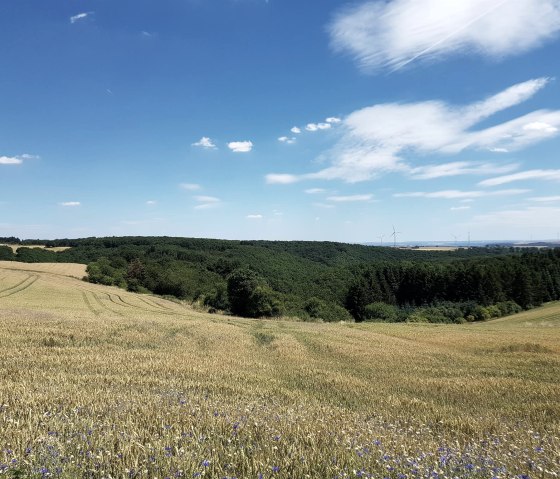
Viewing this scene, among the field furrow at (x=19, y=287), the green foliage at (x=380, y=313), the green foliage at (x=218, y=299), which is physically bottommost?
the green foliage at (x=380, y=313)

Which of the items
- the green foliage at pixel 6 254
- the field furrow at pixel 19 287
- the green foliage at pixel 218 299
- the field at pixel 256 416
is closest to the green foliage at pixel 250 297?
the green foliage at pixel 218 299

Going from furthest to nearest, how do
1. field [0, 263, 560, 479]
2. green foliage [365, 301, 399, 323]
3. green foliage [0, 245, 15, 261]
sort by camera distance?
green foliage [0, 245, 15, 261] → green foliage [365, 301, 399, 323] → field [0, 263, 560, 479]

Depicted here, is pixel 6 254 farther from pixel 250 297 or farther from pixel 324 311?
pixel 324 311

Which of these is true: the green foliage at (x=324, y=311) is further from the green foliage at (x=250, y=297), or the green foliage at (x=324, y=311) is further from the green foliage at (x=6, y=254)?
the green foliage at (x=6, y=254)

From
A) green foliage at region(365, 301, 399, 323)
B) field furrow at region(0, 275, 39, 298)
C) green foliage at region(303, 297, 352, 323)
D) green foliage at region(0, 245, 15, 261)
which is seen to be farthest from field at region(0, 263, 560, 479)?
green foliage at region(0, 245, 15, 261)

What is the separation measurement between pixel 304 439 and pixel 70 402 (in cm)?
410

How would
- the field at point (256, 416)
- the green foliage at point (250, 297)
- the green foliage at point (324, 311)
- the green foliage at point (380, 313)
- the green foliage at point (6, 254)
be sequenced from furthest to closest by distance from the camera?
the green foliage at point (6, 254) < the green foliage at point (380, 313) < the green foliage at point (324, 311) < the green foliage at point (250, 297) < the field at point (256, 416)

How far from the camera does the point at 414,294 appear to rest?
14438 cm

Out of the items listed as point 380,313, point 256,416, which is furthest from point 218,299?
point 256,416

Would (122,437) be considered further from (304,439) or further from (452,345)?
(452,345)

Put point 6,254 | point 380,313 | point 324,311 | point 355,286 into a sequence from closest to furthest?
point 324,311 < point 380,313 < point 6,254 < point 355,286

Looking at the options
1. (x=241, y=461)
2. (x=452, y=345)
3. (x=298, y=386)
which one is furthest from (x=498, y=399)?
(x=452, y=345)

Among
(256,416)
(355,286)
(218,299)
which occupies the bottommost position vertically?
(355,286)

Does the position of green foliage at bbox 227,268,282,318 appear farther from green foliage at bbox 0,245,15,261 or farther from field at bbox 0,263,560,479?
green foliage at bbox 0,245,15,261
